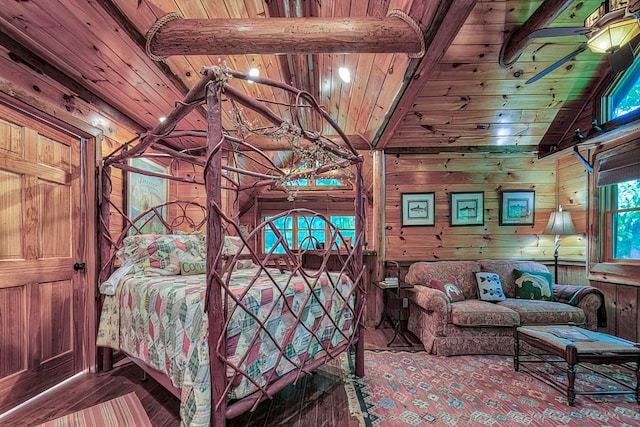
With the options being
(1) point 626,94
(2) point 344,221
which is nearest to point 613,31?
(1) point 626,94

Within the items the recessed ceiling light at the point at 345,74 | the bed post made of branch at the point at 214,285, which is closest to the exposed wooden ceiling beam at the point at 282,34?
the bed post made of branch at the point at 214,285

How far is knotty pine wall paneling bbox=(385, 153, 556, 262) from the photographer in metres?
4.08

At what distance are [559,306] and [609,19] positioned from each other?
2.52 meters

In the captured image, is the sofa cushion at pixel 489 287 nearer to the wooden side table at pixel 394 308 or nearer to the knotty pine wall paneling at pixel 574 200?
the wooden side table at pixel 394 308

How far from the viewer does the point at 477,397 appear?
7.17 feet

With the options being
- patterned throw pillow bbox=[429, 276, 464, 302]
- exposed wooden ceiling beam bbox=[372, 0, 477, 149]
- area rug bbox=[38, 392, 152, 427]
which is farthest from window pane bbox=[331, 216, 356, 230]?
area rug bbox=[38, 392, 152, 427]

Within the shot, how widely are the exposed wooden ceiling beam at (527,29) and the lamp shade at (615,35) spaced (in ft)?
1.29

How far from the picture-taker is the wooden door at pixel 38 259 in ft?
6.66

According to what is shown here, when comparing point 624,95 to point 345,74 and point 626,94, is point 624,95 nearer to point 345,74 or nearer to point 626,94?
point 626,94

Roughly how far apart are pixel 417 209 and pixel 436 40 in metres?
2.55

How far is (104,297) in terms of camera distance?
254 cm

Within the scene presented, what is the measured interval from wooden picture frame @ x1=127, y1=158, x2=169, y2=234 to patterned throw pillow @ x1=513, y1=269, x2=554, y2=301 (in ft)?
13.8

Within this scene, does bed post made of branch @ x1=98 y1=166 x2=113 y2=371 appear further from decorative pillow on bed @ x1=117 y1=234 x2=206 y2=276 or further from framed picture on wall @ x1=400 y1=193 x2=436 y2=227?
framed picture on wall @ x1=400 y1=193 x2=436 y2=227

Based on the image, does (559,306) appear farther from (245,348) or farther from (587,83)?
(245,348)
